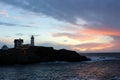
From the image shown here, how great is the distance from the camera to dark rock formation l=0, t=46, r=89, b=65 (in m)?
109

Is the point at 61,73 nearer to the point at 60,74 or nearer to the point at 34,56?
the point at 60,74

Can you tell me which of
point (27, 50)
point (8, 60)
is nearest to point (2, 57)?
point (8, 60)

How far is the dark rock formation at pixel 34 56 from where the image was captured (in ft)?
356

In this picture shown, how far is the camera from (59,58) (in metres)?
123

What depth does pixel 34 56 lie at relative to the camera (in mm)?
114438

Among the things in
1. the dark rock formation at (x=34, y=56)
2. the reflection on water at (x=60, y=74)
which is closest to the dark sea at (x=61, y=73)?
the reflection on water at (x=60, y=74)

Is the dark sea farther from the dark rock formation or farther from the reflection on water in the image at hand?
the dark rock formation

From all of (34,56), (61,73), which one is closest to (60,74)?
(61,73)

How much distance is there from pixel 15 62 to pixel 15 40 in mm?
29949

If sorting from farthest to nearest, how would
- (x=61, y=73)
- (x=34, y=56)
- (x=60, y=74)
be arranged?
1. (x=34, y=56)
2. (x=61, y=73)
3. (x=60, y=74)

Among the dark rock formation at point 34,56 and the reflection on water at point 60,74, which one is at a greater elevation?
the dark rock formation at point 34,56

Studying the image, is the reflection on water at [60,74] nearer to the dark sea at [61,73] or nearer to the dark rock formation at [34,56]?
the dark sea at [61,73]

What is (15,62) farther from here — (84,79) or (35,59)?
(84,79)

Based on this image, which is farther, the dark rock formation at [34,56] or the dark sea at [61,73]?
the dark rock formation at [34,56]
